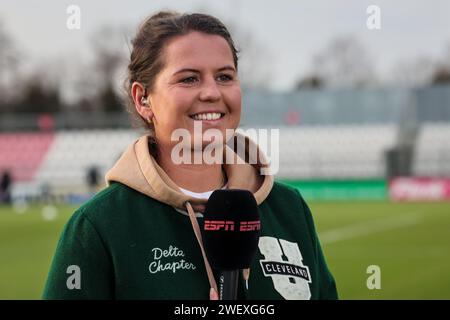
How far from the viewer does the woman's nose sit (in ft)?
9.96

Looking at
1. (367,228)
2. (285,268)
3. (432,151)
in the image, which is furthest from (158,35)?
(432,151)

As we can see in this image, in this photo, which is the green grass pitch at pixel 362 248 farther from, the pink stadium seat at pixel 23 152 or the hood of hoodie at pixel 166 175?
the pink stadium seat at pixel 23 152

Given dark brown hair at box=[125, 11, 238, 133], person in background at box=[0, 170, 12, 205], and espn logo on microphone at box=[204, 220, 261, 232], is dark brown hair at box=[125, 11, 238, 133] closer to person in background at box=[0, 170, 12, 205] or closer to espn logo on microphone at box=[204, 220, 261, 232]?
espn logo on microphone at box=[204, 220, 261, 232]

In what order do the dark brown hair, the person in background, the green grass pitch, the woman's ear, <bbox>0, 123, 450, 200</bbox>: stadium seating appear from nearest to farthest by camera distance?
1. the dark brown hair
2. the woman's ear
3. the green grass pitch
4. the person in background
5. <bbox>0, 123, 450, 200</bbox>: stadium seating

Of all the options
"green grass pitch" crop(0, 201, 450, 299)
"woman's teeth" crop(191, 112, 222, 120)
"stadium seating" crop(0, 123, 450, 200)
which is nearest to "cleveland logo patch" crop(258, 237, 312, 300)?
"woman's teeth" crop(191, 112, 222, 120)

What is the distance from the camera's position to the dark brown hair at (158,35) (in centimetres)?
318

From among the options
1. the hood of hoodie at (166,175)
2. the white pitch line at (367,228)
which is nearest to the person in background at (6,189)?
the white pitch line at (367,228)

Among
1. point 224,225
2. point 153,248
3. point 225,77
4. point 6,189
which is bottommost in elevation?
point 6,189

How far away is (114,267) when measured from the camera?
291 centimetres

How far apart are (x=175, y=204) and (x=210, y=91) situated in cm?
38

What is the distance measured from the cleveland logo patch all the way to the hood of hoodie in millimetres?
167

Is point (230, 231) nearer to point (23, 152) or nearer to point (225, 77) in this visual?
point (225, 77)

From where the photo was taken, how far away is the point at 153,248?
2975mm

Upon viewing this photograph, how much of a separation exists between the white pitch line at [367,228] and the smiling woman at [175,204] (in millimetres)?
14853
